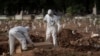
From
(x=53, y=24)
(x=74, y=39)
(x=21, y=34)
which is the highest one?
(x=53, y=24)

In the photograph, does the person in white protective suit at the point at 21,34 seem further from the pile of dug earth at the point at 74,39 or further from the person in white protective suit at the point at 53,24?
the pile of dug earth at the point at 74,39

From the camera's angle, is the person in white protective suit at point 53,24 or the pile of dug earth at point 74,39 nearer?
the person in white protective suit at point 53,24

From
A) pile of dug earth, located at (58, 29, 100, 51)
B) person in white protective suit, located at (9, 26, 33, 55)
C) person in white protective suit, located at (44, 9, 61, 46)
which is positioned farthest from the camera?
pile of dug earth, located at (58, 29, 100, 51)

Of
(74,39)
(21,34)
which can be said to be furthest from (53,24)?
(74,39)

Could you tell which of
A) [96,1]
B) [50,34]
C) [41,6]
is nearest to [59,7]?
[41,6]

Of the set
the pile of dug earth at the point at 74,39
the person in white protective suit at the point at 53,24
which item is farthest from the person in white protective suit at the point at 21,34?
the pile of dug earth at the point at 74,39

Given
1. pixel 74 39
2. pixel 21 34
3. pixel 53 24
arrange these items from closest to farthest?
pixel 21 34 → pixel 53 24 → pixel 74 39

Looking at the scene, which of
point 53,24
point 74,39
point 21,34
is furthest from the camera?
point 74,39

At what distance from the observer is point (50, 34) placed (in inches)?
542

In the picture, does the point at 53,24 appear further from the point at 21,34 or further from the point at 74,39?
the point at 74,39

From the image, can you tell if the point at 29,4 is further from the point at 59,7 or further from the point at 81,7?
the point at 81,7

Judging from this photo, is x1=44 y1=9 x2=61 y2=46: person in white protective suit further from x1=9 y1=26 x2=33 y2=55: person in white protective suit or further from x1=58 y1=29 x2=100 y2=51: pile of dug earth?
x1=58 y1=29 x2=100 y2=51: pile of dug earth

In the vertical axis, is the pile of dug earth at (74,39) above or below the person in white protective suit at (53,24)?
below

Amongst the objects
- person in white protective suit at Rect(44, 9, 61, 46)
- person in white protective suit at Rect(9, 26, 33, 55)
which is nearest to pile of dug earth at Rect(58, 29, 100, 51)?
person in white protective suit at Rect(44, 9, 61, 46)
